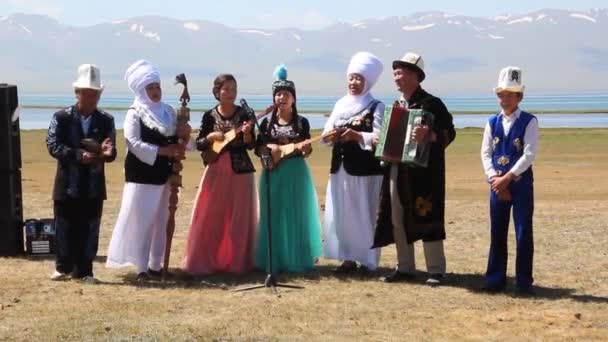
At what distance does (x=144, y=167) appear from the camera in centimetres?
888

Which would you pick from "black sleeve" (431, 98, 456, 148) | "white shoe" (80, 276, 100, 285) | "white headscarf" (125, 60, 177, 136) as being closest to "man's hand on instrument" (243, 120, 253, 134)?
"white headscarf" (125, 60, 177, 136)

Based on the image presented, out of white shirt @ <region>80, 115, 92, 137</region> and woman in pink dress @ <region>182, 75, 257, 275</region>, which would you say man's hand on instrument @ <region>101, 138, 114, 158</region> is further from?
woman in pink dress @ <region>182, 75, 257, 275</region>

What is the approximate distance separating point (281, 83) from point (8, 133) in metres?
3.09

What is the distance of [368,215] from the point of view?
30.3 ft

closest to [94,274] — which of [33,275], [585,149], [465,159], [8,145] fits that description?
[33,275]

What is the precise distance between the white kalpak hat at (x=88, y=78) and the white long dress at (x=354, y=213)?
6.62ft

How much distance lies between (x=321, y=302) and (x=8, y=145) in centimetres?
411

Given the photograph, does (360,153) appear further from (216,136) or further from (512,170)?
(512,170)

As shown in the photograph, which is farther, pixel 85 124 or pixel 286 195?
pixel 286 195

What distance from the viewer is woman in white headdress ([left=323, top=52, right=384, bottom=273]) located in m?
9.02

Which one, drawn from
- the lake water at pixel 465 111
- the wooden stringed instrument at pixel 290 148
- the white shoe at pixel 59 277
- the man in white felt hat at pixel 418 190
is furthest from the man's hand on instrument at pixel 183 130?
the lake water at pixel 465 111

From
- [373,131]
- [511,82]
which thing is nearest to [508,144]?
[511,82]

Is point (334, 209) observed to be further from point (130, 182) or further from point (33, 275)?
point (33, 275)

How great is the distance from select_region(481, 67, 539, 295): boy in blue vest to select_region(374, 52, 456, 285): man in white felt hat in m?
0.43
